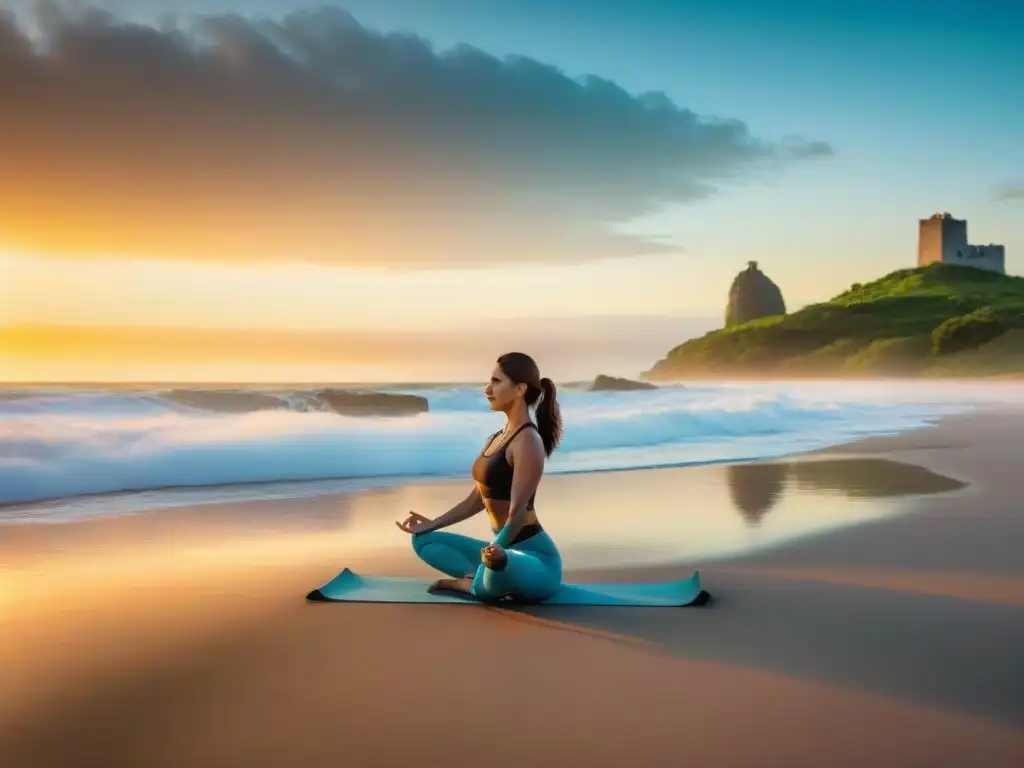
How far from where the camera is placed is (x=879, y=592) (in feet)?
19.5

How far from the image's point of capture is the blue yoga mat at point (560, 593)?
222 inches

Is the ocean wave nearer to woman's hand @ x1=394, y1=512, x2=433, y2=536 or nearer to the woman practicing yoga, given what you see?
woman's hand @ x1=394, y1=512, x2=433, y2=536

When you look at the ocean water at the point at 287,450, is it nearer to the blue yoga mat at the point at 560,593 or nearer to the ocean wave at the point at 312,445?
the ocean wave at the point at 312,445

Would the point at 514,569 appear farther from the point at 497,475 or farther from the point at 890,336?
the point at 890,336

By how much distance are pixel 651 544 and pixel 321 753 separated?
15.2 ft

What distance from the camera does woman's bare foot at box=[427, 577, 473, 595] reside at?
5820 mm

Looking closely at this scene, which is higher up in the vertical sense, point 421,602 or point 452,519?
point 452,519

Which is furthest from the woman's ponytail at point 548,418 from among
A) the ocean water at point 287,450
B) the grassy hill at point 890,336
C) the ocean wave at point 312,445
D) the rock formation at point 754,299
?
the rock formation at point 754,299

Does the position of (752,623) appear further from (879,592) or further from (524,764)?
(524,764)

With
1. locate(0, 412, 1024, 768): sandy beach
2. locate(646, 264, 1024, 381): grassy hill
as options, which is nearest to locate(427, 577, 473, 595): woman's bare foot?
locate(0, 412, 1024, 768): sandy beach

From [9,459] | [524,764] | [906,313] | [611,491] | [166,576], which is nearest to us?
[524,764]

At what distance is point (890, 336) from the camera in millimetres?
109625

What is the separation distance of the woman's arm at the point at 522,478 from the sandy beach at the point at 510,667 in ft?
1.38

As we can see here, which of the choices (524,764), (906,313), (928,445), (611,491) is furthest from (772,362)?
(524,764)
